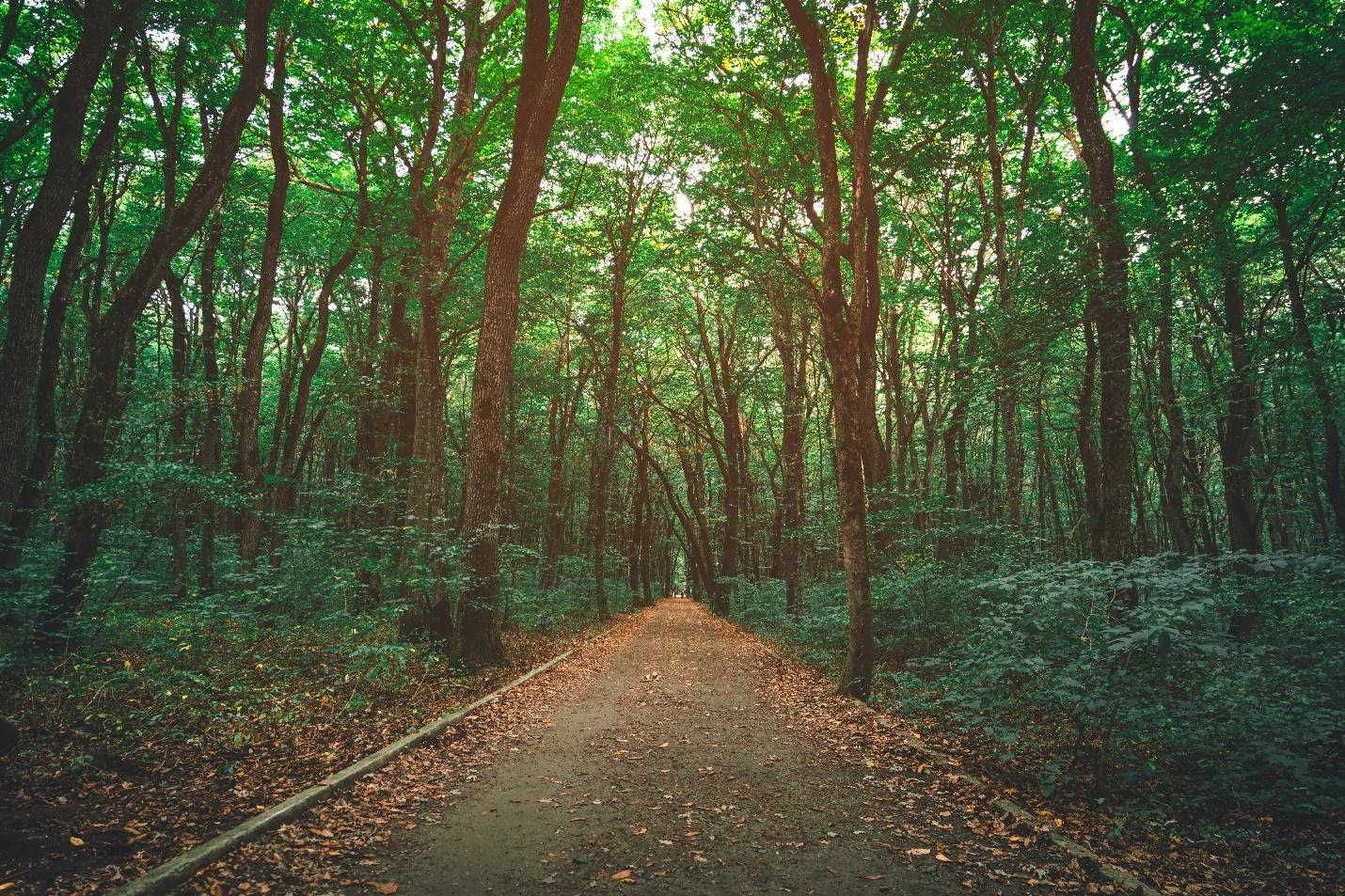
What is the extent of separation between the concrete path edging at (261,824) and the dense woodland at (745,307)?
159 cm

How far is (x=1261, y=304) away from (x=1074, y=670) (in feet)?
60.7

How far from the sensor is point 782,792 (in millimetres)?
4941

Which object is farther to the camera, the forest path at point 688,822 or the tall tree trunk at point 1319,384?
the tall tree trunk at point 1319,384

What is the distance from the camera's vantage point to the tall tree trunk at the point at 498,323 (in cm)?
927

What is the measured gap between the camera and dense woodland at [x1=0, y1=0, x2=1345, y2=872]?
5.33 metres

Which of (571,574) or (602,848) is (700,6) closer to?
(602,848)

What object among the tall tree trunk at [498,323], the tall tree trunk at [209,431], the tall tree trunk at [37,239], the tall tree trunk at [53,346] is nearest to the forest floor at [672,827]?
the tall tree trunk at [498,323]

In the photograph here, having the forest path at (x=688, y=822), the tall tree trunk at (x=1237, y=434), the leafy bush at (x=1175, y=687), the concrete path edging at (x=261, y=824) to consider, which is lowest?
the forest path at (x=688, y=822)

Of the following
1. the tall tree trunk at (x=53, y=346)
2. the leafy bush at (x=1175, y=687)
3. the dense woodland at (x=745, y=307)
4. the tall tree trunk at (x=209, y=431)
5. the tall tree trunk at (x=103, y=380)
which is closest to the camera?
the leafy bush at (x=1175, y=687)

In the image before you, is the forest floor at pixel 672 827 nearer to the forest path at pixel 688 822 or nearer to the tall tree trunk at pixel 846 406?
the forest path at pixel 688 822

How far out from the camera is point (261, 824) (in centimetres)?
376

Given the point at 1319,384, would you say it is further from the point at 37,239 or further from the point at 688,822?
the point at 37,239

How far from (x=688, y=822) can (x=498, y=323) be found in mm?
7821

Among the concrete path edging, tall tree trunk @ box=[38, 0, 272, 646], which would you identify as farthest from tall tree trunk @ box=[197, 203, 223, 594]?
the concrete path edging
